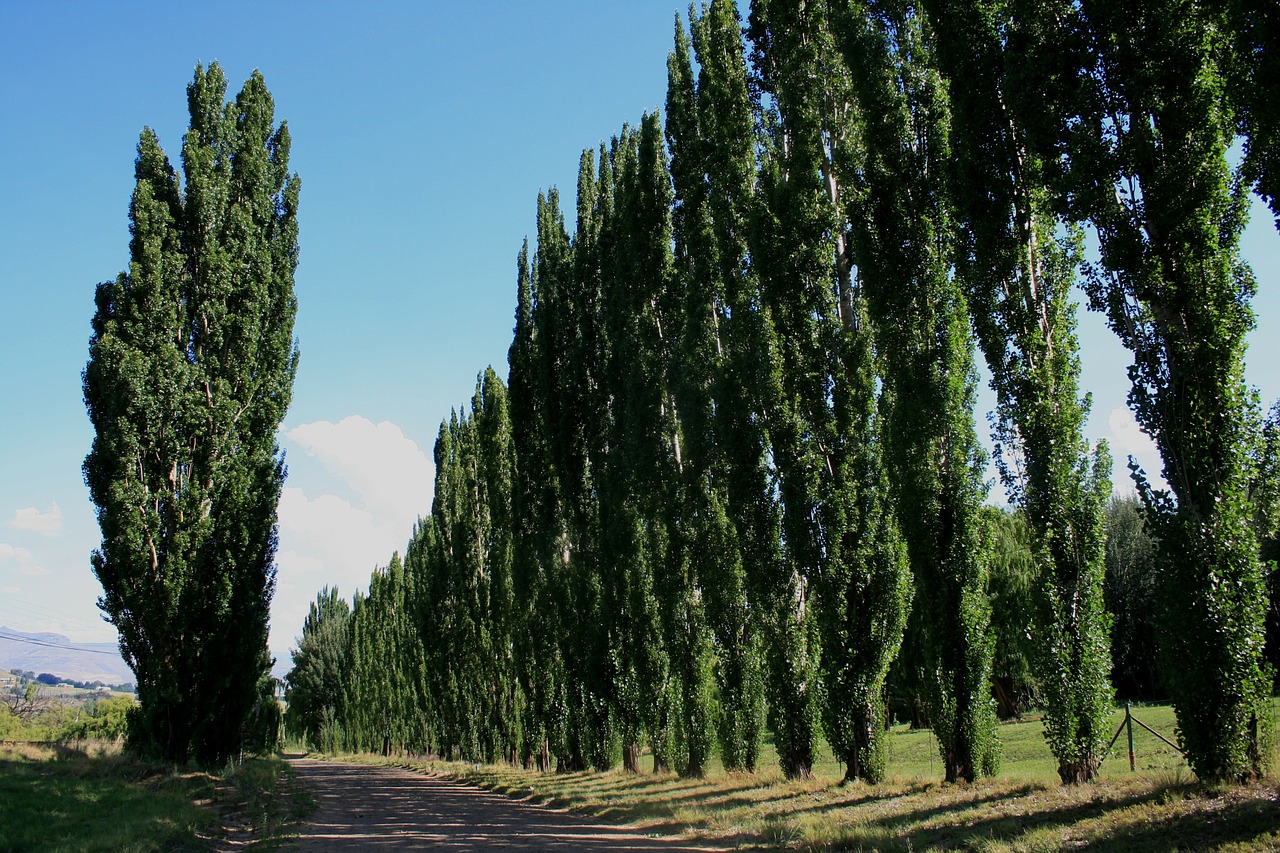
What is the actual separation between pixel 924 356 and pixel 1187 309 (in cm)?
367

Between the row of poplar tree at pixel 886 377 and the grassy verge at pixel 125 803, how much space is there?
8121 millimetres

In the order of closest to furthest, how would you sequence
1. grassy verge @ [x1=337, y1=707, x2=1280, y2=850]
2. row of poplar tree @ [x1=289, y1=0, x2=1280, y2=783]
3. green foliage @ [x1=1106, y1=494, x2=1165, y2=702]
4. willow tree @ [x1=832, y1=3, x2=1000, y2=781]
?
grassy verge @ [x1=337, y1=707, x2=1280, y2=850]
row of poplar tree @ [x1=289, y1=0, x2=1280, y2=783]
willow tree @ [x1=832, y1=3, x2=1000, y2=781]
green foliage @ [x1=1106, y1=494, x2=1165, y2=702]

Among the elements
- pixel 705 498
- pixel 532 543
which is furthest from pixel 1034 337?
pixel 532 543

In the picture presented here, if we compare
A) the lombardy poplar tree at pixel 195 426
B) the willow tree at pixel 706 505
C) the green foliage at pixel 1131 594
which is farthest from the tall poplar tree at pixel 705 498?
the green foliage at pixel 1131 594

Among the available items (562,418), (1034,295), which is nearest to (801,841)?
(1034,295)

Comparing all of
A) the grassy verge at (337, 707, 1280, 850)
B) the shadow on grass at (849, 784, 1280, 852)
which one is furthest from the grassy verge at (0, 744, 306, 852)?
the shadow on grass at (849, 784, 1280, 852)

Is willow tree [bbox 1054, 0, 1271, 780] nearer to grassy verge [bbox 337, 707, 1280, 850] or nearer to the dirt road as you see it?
grassy verge [bbox 337, 707, 1280, 850]

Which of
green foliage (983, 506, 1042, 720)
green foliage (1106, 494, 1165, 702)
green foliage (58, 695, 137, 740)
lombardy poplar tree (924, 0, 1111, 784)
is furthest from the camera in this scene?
green foliage (1106, 494, 1165, 702)

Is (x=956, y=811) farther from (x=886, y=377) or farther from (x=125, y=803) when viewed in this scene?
(x=125, y=803)

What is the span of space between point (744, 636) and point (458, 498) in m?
23.3

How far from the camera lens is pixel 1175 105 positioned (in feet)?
25.7

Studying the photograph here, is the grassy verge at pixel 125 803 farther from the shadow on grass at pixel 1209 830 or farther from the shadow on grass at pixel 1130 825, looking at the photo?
the shadow on grass at pixel 1209 830

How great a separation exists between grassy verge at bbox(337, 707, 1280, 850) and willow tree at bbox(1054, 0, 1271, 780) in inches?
30.7

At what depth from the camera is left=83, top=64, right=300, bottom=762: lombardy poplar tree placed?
1599 centimetres
